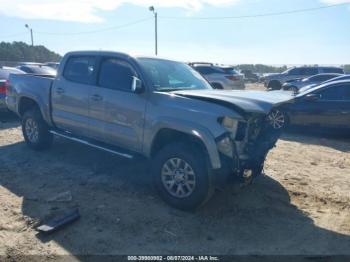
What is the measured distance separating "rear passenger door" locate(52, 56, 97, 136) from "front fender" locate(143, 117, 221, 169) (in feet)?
4.97

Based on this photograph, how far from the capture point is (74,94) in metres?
6.01

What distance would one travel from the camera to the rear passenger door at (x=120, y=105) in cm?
505

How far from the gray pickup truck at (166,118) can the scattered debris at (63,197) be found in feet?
2.90

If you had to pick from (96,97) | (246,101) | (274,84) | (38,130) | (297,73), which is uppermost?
(246,101)

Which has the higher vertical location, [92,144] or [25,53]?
[25,53]

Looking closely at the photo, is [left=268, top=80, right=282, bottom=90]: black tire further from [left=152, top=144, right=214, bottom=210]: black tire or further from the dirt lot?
[left=152, top=144, right=214, bottom=210]: black tire

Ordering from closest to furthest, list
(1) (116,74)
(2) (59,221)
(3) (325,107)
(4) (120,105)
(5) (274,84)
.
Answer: (2) (59,221) < (4) (120,105) < (1) (116,74) < (3) (325,107) < (5) (274,84)

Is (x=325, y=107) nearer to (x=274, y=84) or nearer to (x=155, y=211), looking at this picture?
(x=155, y=211)

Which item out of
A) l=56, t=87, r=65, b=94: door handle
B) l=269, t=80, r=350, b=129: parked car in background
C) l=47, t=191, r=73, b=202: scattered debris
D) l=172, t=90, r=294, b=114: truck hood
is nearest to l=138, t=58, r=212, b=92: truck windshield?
l=172, t=90, r=294, b=114: truck hood

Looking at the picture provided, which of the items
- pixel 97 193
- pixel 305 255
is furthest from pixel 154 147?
pixel 305 255

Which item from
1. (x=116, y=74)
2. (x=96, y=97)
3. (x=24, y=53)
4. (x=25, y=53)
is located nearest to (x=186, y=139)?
(x=116, y=74)

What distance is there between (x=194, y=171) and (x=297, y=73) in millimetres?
20994

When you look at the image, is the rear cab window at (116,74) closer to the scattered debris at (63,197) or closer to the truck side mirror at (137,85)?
the truck side mirror at (137,85)

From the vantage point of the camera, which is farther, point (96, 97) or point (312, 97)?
point (312, 97)
